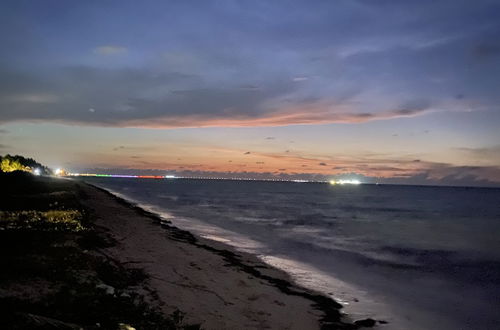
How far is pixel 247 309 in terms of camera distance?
12.6m

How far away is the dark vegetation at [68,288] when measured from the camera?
774 centimetres

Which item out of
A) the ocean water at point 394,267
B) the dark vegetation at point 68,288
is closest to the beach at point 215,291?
the dark vegetation at point 68,288

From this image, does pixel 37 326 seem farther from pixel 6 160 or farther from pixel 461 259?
pixel 6 160

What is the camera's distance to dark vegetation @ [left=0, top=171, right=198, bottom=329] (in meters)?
7.74

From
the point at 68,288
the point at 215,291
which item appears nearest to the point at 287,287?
the point at 215,291

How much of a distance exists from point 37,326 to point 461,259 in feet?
108

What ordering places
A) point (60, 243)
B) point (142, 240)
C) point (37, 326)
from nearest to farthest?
1. point (37, 326)
2. point (60, 243)
3. point (142, 240)

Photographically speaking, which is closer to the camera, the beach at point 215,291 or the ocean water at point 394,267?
the beach at point 215,291

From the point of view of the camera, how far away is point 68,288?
32.1ft

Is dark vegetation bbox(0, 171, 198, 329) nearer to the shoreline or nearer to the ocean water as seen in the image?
the shoreline

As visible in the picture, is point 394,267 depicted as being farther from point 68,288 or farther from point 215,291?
point 68,288

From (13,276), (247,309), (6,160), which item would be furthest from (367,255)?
(6,160)

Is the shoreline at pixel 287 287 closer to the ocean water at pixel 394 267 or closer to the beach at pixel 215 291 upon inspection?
A: the beach at pixel 215 291

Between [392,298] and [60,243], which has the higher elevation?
[60,243]
